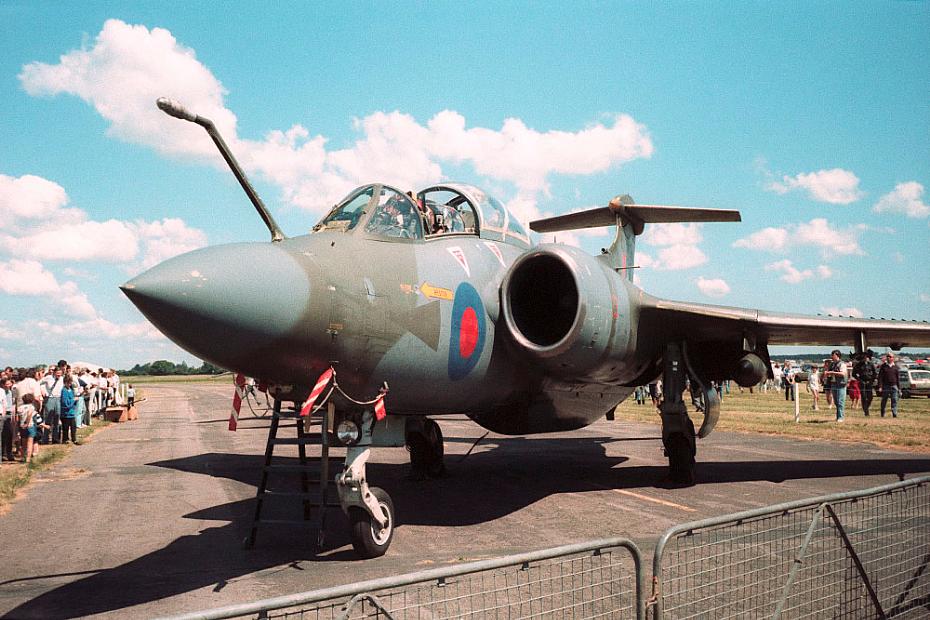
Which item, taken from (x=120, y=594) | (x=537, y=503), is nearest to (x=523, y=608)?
(x=120, y=594)

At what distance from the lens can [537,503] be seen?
8688 millimetres

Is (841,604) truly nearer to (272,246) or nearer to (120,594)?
(272,246)

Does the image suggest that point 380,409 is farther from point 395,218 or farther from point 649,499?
point 649,499

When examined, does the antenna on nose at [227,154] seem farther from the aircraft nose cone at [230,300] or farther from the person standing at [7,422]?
the person standing at [7,422]

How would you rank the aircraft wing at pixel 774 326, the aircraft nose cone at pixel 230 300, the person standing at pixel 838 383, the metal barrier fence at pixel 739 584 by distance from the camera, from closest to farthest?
the metal barrier fence at pixel 739 584
the aircraft nose cone at pixel 230 300
the aircraft wing at pixel 774 326
the person standing at pixel 838 383

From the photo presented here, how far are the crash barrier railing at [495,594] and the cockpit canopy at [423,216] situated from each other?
318 cm

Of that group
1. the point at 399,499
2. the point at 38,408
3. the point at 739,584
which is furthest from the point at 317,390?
the point at 38,408

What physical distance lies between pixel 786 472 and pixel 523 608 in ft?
26.6

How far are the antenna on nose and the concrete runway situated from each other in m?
2.95

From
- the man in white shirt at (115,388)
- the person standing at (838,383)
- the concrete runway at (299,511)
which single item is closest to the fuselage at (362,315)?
Result: the concrete runway at (299,511)

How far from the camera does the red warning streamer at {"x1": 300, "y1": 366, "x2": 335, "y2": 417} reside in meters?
5.42

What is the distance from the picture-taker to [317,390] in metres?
5.45

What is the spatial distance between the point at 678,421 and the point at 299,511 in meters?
5.48

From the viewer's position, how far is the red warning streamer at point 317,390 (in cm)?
542
